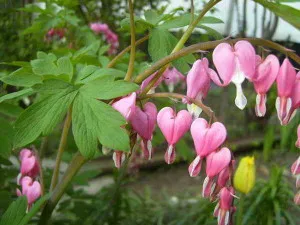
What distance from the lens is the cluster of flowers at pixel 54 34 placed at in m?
2.50

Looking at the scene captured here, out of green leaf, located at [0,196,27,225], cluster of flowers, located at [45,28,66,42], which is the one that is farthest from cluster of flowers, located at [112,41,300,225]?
cluster of flowers, located at [45,28,66,42]

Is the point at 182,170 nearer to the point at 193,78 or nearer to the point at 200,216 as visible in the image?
the point at 200,216

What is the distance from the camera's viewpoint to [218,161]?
0.90 meters

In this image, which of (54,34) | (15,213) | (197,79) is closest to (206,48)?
(197,79)

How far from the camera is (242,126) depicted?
21.8ft

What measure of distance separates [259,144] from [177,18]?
4910 mm

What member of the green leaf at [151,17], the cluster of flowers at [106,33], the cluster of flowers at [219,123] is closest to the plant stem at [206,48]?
the cluster of flowers at [219,123]

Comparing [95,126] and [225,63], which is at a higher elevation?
[225,63]

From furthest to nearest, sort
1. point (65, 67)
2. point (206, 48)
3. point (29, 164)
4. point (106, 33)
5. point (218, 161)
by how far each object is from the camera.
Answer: point (106, 33) → point (29, 164) → point (65, 67) → point (206, 48) → point (218, 161)

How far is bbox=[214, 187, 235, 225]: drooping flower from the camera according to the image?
3.02ft

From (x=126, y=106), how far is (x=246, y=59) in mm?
236

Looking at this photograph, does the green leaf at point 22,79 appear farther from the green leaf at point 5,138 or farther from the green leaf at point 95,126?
the green leaf at point 5,138

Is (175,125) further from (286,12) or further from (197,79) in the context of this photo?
(286,12)

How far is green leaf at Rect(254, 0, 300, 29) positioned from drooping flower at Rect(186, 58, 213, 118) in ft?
0.52
